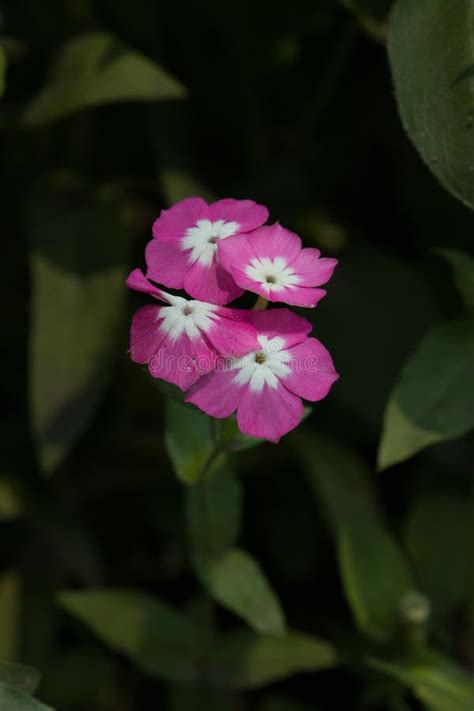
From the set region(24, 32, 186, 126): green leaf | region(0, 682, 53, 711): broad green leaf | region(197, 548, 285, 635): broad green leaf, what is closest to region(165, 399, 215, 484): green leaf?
region(197, 548, 285, 635): broad green leaf

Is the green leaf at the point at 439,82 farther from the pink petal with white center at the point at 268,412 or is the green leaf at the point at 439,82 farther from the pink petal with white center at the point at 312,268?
the pink petal with white center at the point at 268,412

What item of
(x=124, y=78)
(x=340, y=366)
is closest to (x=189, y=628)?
(x=340, y=366)

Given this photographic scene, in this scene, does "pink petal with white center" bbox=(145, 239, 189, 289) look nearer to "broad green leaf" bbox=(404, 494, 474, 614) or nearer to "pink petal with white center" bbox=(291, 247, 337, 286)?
"pink petal with white center" bbox=(291, 247, 337, 286)

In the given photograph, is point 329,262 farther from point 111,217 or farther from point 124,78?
point 111,217

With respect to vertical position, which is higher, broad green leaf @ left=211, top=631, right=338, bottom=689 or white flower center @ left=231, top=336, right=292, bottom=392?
white flower center @ left=231, top=336, right=292, bottom=392

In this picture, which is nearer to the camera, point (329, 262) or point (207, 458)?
point (329, 262)

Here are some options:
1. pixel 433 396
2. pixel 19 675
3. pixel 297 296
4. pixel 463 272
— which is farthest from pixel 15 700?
pixel 463 272
